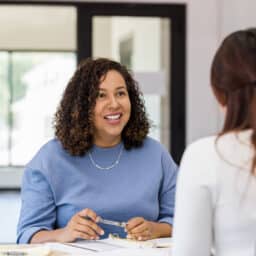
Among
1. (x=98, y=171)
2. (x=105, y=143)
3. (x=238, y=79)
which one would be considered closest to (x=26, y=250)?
(x=98, y=171)

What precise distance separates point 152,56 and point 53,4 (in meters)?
1.11

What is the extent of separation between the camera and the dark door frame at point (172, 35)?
562 cm

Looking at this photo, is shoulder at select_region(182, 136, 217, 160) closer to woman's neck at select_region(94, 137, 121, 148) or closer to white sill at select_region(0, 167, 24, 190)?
woman's neck at select_region(94, 137, 121, 148)

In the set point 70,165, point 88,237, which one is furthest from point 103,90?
point 88,237

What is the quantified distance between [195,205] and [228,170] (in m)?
0.10

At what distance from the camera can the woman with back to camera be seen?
3.93 feet

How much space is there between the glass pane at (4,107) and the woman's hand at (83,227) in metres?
7.62

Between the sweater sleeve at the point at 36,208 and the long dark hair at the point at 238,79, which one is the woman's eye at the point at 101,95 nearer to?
the sweater sleeve at the point at 36,208

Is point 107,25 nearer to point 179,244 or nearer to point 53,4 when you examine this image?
point 53,4

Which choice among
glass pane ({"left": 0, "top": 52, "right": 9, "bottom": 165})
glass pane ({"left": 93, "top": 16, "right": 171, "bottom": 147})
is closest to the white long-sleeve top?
glass pane ({"left": 93, "top": 16, "right": 171, "bottom": 147})

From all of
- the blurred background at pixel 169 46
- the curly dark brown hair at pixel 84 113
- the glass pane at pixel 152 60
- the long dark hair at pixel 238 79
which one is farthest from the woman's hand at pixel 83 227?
the glass pane at pixel 152 60

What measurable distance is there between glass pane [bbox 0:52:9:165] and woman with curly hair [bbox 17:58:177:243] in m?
7.31

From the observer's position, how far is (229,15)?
5742mm

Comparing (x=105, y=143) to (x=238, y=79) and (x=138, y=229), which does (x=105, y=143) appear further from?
(x=238, y=79)
